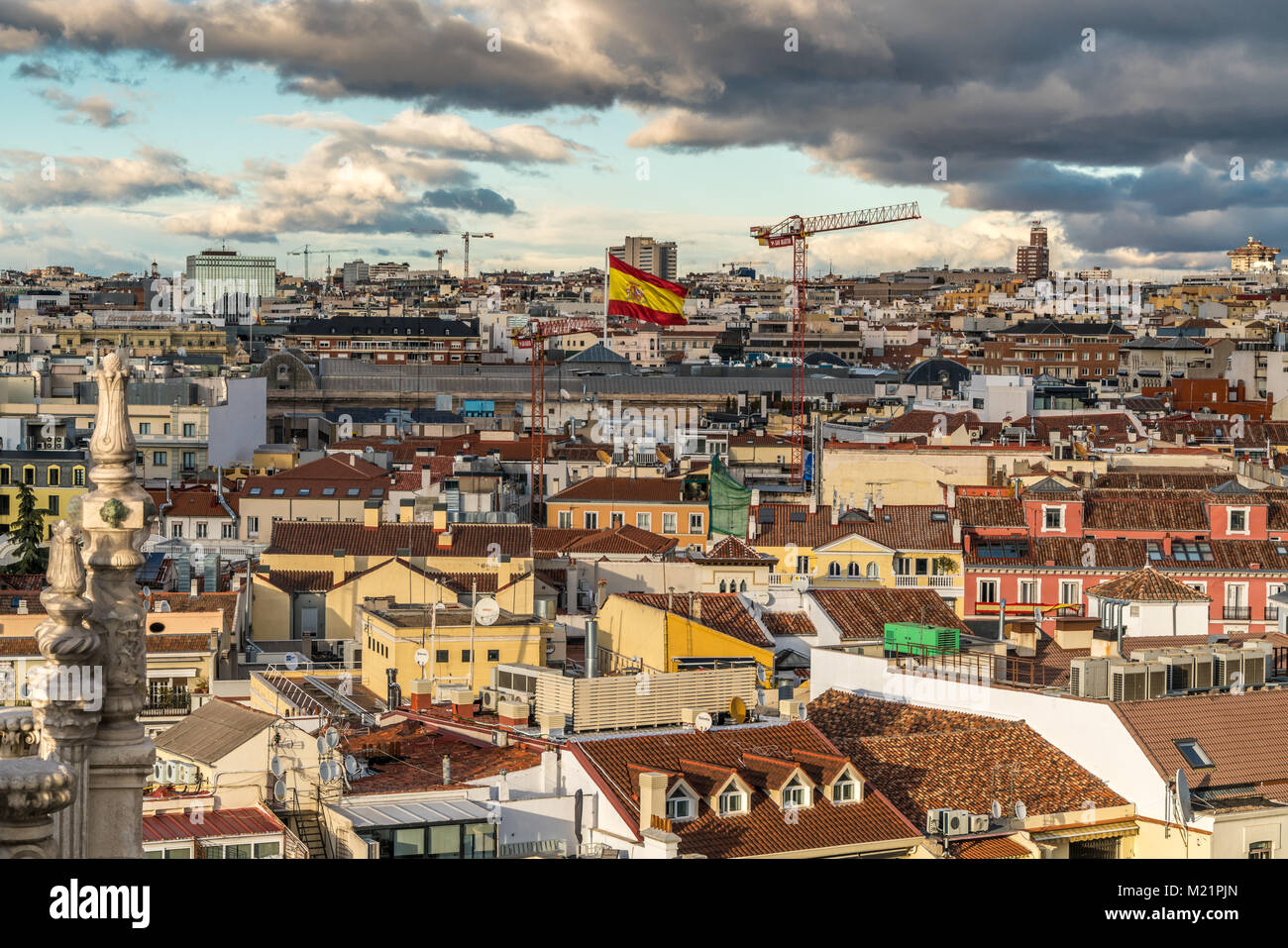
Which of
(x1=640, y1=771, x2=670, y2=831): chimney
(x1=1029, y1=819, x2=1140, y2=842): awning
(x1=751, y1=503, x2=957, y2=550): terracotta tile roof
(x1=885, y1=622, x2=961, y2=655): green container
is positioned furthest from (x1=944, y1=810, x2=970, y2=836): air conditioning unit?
(x1=751, y1=503, x2=957, y2=550): terracotta tile roof

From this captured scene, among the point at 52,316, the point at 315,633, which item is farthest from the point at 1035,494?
the point at 52,316

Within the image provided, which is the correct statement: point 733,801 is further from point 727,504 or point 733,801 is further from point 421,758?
point 727,504

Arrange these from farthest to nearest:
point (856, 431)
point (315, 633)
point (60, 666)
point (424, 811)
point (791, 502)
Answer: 1. point (856, 431)
2. point (791, 502)
3. point (315, 633)
4. point (424, 811)
5. point (60, 666)

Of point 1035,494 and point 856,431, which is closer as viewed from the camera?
point 1035,494

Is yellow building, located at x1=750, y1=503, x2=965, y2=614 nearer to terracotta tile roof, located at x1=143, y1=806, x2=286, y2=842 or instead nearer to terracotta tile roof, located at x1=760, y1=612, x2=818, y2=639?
terracotta tile roof, located at x1=760, y1=612, x2=818, y2=639
